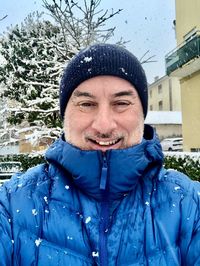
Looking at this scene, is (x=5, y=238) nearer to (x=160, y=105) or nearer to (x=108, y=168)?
(x=108, y=168)

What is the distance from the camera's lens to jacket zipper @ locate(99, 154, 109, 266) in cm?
135

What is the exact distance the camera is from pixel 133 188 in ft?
4.84

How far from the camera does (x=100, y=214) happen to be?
141 centimetres

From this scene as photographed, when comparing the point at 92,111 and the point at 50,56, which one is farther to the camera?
the point at 50,56

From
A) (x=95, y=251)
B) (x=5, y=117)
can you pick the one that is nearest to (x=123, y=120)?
(x=95, y=251)

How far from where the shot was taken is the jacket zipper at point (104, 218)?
135 cm

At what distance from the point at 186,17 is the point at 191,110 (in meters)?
3.92

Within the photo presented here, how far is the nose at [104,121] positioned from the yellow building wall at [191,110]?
51.7ft

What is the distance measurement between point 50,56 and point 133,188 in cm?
1699

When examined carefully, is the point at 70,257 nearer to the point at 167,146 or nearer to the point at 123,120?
the point at 123,120

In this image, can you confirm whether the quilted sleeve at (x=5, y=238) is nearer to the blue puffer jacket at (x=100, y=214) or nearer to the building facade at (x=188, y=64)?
the blue puffer jacket at (x=100, y=214)

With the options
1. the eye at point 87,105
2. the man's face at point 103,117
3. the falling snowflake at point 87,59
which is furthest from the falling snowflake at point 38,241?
the falling snowflake at point 87,59

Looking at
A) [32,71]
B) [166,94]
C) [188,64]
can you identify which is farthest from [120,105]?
[166,94]

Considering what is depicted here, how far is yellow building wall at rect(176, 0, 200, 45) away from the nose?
1559cm
